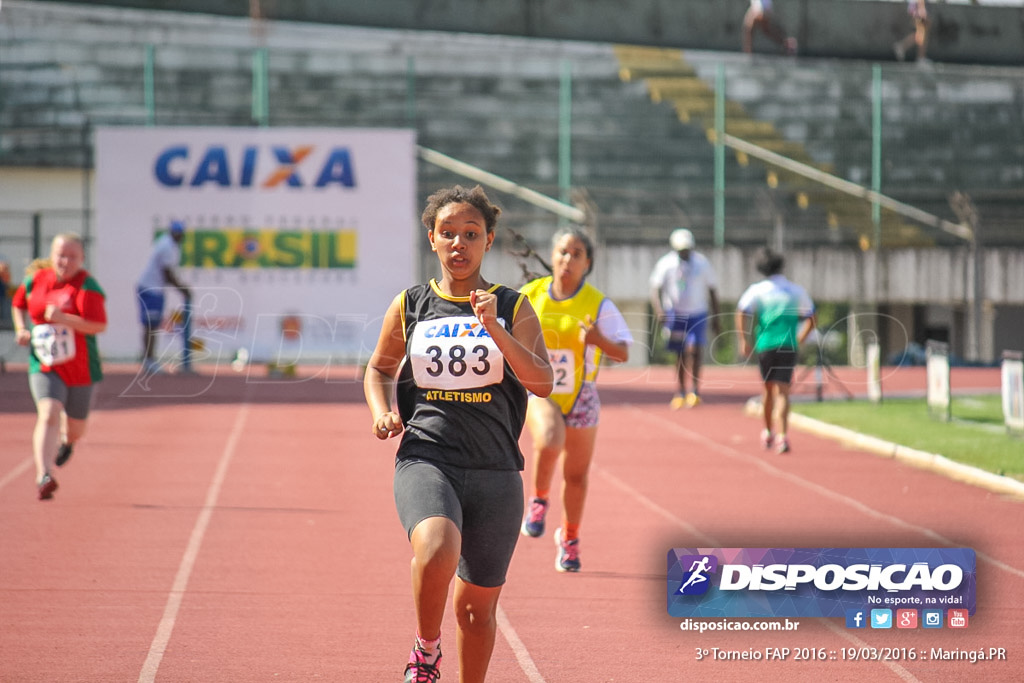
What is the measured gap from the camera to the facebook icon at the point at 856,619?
7324mm

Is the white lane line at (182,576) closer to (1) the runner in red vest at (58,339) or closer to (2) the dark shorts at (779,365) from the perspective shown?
(1) the runner in red vest at (58,339)

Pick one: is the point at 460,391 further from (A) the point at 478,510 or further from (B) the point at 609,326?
(B) the point at 609,326

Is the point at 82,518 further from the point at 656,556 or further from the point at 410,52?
the point at 410,52

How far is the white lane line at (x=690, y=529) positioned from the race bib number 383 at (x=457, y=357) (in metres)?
2.53

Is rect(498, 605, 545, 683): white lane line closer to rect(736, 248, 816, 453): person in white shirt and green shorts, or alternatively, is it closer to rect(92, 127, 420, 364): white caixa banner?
rect(736, 248, 816, 453): person in white shirt and green shorts

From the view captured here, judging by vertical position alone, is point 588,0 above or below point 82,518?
above

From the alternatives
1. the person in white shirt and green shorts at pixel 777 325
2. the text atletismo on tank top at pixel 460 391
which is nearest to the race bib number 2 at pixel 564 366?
the text atletismo on tank top at pixel 460 391

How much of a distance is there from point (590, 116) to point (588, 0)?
2.65 meters

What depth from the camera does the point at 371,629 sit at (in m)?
7.43

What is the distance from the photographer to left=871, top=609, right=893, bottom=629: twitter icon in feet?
23.7

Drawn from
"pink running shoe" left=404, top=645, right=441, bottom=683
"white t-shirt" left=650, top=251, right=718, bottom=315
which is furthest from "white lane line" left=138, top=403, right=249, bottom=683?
"white t-shirt" left=650, top=251, right=718, bottom=315

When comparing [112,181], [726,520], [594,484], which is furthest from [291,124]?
[726,520]

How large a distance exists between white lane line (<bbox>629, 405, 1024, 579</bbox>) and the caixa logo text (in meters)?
7.28

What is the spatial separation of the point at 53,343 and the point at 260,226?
1209cm
